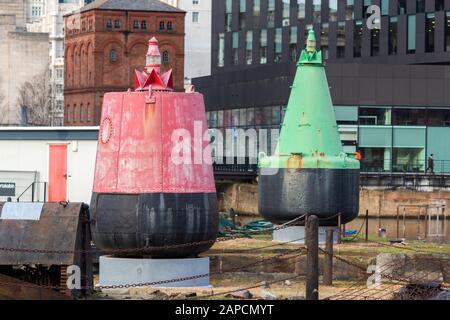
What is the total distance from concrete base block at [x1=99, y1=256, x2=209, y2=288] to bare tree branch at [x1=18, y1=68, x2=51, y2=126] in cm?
10976

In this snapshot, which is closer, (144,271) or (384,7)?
(144,271)

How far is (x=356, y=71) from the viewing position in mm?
81688

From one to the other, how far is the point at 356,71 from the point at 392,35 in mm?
15654

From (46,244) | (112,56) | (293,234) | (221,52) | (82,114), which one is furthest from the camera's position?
(82,114)

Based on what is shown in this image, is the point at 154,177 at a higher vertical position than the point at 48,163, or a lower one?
higher

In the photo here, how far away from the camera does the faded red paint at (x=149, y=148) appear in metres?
29.2

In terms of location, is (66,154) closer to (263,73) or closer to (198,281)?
(198,281)

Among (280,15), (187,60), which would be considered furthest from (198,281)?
(187,60)

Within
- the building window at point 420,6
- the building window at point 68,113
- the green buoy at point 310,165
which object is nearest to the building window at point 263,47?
the building window at point 420,6

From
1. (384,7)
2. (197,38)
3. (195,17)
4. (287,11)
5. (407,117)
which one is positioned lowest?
(407,117)

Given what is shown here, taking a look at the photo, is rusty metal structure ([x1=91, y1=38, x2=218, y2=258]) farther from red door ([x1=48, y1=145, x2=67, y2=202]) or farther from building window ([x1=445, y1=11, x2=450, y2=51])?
building window ([x1=445, y1=11, x2=450, y2=51])

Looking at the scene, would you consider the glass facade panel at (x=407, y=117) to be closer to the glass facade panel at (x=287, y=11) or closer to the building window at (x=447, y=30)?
the building window at (x=447, y=30)

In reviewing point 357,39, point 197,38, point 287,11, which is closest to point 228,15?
point 287,11

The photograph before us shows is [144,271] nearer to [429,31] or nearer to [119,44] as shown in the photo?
[429,31]
